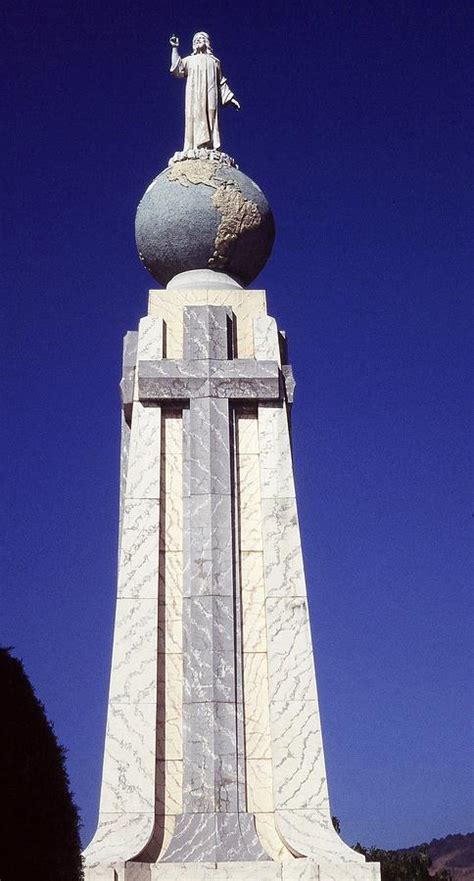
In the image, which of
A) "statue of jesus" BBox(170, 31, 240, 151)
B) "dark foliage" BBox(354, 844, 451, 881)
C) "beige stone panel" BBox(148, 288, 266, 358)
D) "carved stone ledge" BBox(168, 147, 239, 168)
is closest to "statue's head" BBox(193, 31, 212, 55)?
"statue of jesus" BBox(170, 31, 240, 151)

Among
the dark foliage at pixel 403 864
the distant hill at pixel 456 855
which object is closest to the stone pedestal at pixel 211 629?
the dark foliage at pixel 403 864

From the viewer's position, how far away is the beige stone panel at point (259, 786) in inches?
555

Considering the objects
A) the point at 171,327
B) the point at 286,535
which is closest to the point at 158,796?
the point at 286,535

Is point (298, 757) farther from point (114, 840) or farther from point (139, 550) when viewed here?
point (139, 550)

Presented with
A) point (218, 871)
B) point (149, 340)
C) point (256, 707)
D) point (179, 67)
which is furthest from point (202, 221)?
point (218, 871)

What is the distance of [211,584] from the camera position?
1496cm

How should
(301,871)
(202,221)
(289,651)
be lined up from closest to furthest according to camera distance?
1. (301,871)
2. (289,651)
3. (202,221)

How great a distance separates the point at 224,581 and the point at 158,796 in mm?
2919

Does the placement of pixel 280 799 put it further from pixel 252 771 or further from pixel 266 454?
pixel 266 454

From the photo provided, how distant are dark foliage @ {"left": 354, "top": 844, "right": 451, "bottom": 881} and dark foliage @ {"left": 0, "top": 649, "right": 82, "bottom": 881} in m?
26.3

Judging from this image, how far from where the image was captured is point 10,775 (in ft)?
21.6

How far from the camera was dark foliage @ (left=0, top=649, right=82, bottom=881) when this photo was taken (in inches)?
256

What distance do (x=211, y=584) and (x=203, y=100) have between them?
27.1ft

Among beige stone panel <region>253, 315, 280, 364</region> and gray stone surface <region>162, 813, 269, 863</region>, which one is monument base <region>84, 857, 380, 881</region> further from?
beige stone panel <region>253, 315, 280, 364</region>
